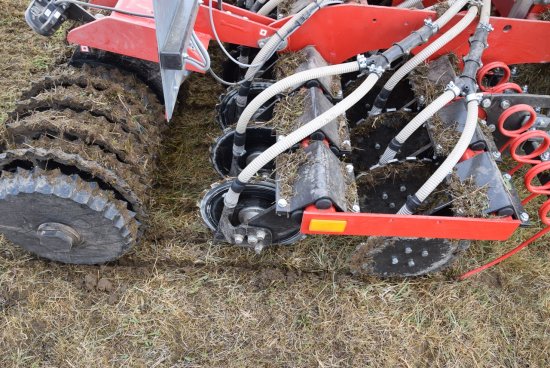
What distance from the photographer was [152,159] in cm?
283

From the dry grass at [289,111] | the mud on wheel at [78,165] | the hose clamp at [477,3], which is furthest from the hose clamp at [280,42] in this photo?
the hose clamp at [477,3]

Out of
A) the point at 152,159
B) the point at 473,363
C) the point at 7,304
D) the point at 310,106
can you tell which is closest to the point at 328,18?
the point at 310,106

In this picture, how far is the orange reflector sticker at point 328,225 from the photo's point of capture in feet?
7.50

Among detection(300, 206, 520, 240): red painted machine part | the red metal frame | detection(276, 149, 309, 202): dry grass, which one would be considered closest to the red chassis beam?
the red metal frame

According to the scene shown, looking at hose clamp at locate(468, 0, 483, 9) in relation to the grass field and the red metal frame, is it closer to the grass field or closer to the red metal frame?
the red metal frame

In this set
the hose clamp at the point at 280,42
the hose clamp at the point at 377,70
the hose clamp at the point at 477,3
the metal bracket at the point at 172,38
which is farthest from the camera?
the hose clamp at the point at 477,3

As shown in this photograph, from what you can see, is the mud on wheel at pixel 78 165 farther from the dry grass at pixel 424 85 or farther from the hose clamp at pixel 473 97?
the hose clamp at pixel 473 97

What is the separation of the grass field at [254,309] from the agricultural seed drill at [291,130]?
7.6 inches

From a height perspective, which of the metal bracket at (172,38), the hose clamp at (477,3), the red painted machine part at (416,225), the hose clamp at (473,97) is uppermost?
the metal bracket at (172,38)

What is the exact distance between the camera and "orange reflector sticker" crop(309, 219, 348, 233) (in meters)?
2.29

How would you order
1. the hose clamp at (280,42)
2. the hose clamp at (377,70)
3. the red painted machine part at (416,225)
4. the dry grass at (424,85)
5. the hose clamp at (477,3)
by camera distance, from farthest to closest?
the dry grass at (424,85) < the hose clamp at (477,3) < the hose clamp at (280,42) < the hose clamp at (377,70) < the red painted machine part at (416,225)

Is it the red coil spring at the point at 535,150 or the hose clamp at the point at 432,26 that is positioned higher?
the hose clamp at the point at 432,26

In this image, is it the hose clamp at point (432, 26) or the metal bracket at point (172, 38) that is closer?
the metal bracket at point (172, 38)

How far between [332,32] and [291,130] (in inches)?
24.8
